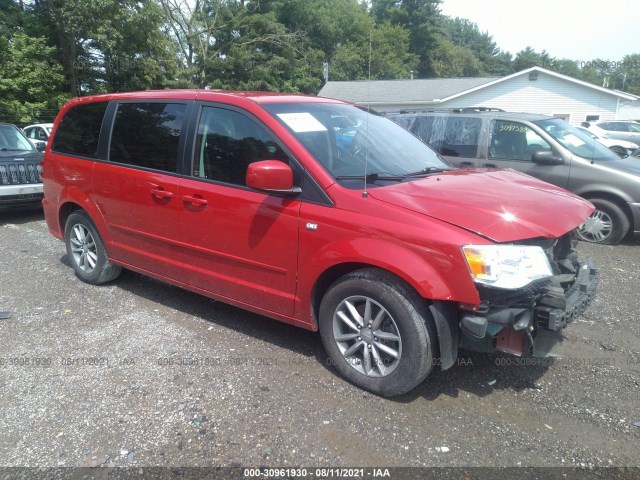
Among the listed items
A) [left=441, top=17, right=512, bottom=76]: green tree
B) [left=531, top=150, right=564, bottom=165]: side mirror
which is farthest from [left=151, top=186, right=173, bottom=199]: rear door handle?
[left=441, top=17, right=512, bottom=76]: green tree

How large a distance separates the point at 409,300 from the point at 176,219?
→ 2048mm

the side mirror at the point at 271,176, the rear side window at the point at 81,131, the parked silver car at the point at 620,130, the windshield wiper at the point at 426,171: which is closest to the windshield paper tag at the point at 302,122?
the side mirror at the point at 271,176

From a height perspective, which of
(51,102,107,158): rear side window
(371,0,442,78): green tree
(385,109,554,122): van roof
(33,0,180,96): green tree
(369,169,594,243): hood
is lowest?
(369,169,594,243): hood

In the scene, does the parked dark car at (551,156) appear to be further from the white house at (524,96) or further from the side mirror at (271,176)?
the white house at (524,96)

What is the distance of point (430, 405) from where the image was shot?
3033 millimetres

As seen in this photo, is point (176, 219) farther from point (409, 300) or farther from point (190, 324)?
point (409, 300)

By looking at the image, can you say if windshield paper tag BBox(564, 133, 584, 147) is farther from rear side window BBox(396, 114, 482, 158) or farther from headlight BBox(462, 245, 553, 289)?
headlight BBox(462, 245, 553, 289)

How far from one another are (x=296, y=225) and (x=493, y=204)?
1.26m

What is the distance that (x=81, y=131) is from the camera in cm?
487

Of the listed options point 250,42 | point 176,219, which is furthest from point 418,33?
point 176,219

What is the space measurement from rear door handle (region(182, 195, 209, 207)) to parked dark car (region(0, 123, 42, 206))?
17.5 ft

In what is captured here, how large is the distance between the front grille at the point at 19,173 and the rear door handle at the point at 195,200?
5.34 m

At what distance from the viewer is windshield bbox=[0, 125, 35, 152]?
8.84 meters

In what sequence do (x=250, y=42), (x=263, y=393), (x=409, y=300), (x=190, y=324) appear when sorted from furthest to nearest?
(x=250, y=42)
(x=190, y=324)
(x=263, y=393)
(x=409, y=300)
